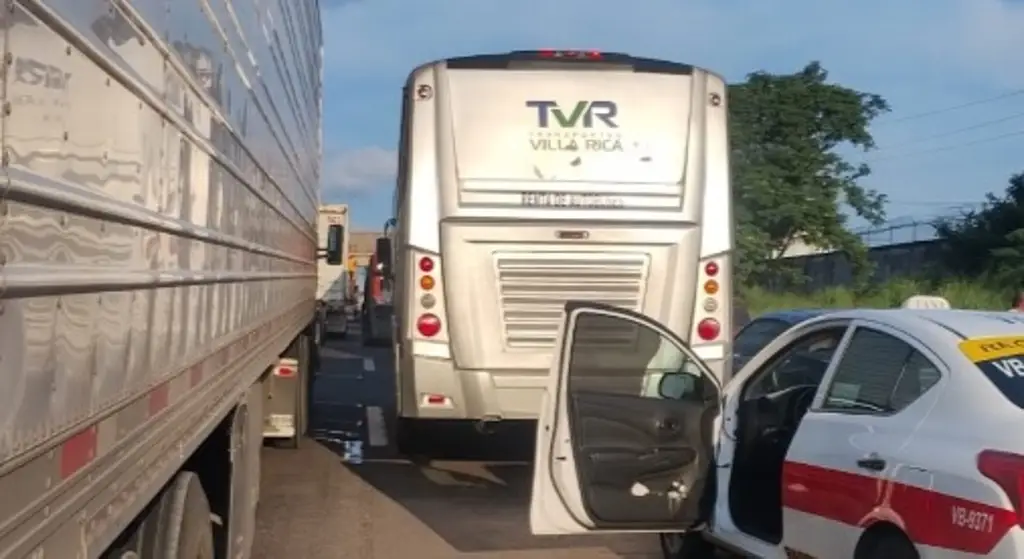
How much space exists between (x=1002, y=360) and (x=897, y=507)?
721 millimetres

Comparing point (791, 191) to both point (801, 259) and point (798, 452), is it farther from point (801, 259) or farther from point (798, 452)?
point (798, 452)

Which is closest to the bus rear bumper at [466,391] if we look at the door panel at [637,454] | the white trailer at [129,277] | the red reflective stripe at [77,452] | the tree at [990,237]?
the white trailer at [129,277]

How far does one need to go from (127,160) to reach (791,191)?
43.3 metres

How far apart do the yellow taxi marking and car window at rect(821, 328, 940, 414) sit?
154 millimetres

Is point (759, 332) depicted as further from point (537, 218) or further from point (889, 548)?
point (889, 548)

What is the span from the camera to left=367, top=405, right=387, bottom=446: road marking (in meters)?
14.8

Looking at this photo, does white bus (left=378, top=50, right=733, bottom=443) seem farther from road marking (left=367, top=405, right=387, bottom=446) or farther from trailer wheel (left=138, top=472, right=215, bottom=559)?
trailer wheel (left=138, top=472, right=215, bottom=559)

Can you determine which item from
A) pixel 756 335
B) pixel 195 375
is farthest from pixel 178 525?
pixel 756 335

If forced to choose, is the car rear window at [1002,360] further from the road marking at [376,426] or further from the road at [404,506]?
the road marking at [376,426]

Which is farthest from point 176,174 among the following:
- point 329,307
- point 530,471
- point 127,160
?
point 329,307

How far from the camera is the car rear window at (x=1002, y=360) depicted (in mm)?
5559

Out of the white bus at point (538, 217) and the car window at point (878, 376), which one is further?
the white bus at point (538, 217)

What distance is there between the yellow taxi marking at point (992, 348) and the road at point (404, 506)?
3.67 meters

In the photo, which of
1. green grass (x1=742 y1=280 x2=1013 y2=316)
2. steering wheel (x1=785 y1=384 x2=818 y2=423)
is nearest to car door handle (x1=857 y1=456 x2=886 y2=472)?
steering wheel (x1=785 y1=384 x2=818 y2=423)
